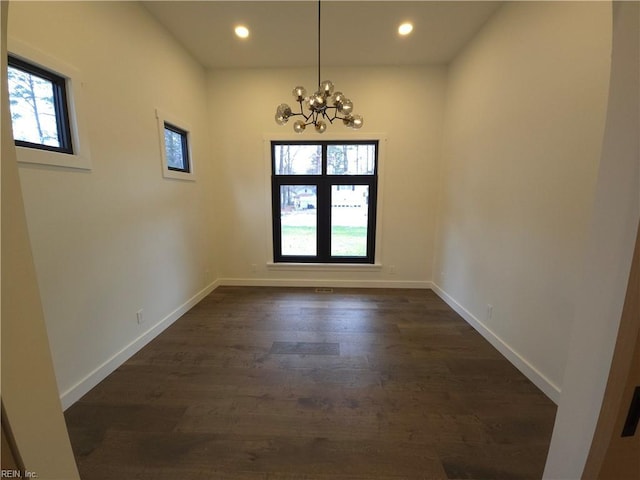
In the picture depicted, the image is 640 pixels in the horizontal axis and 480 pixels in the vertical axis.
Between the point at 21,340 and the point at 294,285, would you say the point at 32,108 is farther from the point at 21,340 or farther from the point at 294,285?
the point at 294,285

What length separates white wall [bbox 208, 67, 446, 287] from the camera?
138 inches

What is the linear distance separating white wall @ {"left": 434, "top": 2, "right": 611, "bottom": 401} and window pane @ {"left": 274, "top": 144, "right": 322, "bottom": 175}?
1.98 metres

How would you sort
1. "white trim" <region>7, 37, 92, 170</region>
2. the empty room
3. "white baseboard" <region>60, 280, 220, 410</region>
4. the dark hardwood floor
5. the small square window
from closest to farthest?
1. the empty room
2. the dark hardwood floor
3. "white trim" <region>7, 37, 92, 170</region>
4. "white baseboard" <region>60, 280, 220, 410</region>
5. the small square window

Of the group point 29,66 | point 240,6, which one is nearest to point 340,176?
point 240,6

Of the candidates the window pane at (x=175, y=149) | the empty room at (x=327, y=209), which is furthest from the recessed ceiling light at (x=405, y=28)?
the window pane at (x=175, y=149)

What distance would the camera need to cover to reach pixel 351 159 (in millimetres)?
3811

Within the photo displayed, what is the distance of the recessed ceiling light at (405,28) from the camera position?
2.63 metres

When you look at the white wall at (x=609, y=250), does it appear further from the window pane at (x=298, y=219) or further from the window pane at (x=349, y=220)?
the window pane at (x=298, y=219)

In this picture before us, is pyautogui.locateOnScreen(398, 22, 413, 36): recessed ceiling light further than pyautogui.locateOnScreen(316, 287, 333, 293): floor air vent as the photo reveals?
No

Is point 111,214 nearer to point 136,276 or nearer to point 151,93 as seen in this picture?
point 136,276

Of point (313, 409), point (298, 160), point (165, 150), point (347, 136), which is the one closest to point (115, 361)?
point (313, 409)

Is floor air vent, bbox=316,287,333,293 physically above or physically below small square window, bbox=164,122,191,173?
below

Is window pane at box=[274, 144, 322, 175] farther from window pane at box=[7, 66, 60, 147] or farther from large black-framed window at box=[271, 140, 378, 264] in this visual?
window pane at box=[7, 66, 60, 147]

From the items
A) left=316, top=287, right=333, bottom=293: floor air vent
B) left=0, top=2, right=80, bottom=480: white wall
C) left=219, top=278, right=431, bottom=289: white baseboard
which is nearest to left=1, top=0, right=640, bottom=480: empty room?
A: left=0, top=2, right=80, bottom=480: white wall
